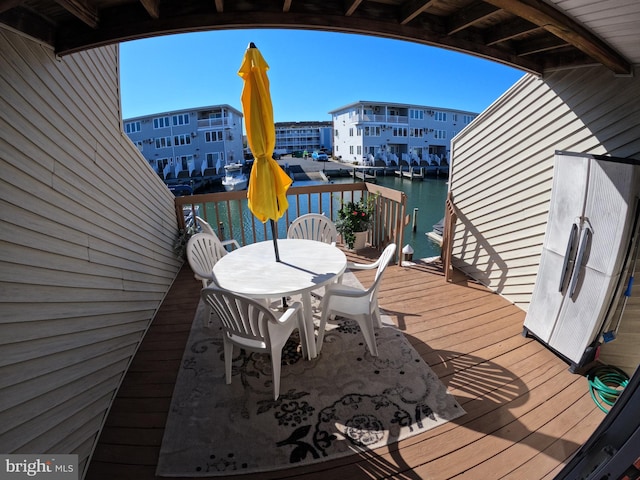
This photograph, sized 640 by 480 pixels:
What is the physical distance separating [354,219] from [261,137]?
2569mm

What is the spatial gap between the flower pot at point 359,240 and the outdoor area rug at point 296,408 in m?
2.20

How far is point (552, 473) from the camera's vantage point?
1.65 m

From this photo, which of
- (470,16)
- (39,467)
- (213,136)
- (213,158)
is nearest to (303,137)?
(213,136)

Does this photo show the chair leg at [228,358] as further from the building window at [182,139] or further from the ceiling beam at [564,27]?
the building window at [182,139]

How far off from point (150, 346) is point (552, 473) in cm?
307

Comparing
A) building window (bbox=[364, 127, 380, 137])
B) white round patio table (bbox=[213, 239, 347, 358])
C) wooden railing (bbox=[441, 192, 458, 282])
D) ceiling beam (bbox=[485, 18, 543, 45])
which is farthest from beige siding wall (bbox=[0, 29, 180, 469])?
building window (bbox=[364, 127, 380, 137])

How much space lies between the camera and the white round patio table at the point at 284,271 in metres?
2.25

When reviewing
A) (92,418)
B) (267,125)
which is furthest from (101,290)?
(267,125)

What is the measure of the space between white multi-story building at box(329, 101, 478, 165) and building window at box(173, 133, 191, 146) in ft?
50.0

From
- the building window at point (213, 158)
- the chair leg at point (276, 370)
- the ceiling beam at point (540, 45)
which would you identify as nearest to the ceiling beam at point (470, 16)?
the ceiling beam at point (540, 45)

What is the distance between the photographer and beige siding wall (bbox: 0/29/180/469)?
5.28 ft

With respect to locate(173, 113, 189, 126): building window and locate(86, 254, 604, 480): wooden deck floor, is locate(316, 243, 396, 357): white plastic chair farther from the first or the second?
locate(173, 113, 189, 126): building window

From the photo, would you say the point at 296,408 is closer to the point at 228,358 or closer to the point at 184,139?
the point at 228,358

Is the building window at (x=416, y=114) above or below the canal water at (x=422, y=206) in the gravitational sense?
above
